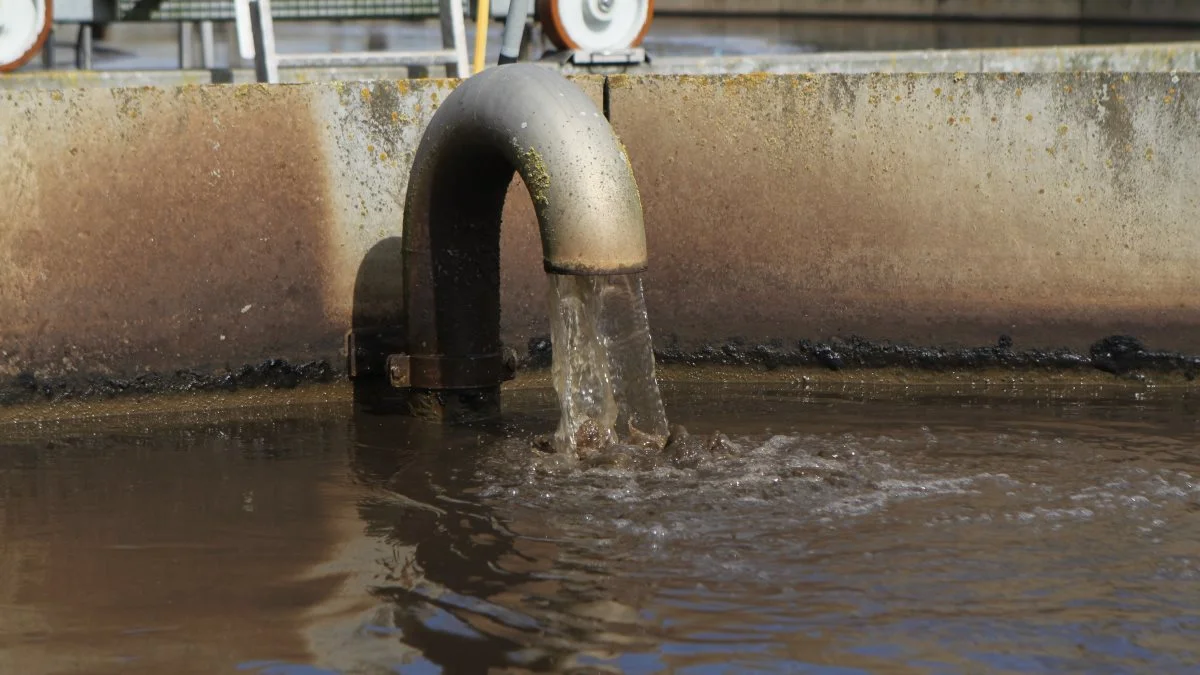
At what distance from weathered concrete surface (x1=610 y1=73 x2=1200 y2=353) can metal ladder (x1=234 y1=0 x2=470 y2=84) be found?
1.04 m

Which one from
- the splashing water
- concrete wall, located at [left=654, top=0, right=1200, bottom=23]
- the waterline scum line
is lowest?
the waterline scum line

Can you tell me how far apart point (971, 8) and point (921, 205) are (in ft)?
65.8

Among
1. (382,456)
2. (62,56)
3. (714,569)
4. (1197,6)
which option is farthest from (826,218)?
(1197,6)

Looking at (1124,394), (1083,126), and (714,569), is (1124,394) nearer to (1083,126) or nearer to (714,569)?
(1083,126)

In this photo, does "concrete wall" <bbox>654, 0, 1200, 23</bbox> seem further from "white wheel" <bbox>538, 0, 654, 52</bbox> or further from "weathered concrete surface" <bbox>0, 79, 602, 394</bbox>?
"weathered concrete surface" <bbox>0, 79, 602, 394</bbox>

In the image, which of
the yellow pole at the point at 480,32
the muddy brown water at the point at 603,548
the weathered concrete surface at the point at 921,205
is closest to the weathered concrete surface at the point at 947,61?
the yellow pole at the point at 480,32

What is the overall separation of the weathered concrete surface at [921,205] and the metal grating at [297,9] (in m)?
1.54

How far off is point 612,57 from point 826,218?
1845mm

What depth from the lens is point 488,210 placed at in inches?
184

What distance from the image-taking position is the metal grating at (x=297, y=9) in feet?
20.6

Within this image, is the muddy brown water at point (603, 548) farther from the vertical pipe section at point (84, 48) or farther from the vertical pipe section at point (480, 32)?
the vertical pipe section at point (84, 48)

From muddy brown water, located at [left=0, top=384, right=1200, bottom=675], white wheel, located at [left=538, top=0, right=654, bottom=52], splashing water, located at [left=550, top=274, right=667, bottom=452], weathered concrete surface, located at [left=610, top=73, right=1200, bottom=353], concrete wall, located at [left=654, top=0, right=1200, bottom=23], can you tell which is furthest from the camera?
concrete wall, located at [left=654, top=0, right=1200, bottom=23]

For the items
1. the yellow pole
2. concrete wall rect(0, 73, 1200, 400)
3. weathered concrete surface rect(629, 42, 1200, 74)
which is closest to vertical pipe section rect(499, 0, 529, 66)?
the yellow pole

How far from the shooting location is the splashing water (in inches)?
167
